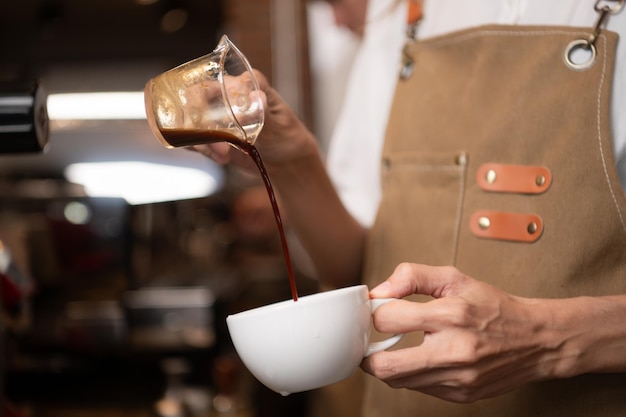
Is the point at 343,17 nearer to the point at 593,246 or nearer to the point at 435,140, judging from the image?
the point at 435,140

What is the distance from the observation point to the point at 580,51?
0.85 metres

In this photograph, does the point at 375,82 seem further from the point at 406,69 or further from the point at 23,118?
the point at 23,118

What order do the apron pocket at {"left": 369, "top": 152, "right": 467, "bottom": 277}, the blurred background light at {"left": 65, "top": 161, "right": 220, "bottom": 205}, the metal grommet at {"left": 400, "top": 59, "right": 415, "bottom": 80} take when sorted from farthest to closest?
the blurred background light at {"left": 65, "top": 161, "right": 220, "bottom": 205}
the metal grommet at {"left": 400, "top": 59, "right": 415, "bottom": 80}
the apron pocket at {"left": 369, "top": 152, "right": 467, "bottom": 277}

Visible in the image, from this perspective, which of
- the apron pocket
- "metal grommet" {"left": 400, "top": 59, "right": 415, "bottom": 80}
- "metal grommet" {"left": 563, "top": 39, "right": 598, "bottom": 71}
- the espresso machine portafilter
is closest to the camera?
the espresso machine portafilter

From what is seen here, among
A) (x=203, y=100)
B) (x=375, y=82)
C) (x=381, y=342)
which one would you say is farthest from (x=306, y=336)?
(x=375, y=82)

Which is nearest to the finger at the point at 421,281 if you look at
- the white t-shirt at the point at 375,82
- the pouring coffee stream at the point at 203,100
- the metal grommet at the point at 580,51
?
the pouring coffee stream at the point at 203,100

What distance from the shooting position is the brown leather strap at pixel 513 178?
2.79ft

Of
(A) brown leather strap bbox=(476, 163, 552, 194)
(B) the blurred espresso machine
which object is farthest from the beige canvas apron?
(B) the blurred espresso machine

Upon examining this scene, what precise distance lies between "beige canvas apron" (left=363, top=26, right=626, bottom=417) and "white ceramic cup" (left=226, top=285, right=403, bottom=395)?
0.29 metres

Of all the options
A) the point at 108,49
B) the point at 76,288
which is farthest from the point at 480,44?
the point at 108,49

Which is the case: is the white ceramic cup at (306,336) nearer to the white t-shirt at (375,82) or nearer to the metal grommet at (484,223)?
the metal grommet at (484,223)

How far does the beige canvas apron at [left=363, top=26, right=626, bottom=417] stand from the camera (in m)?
0.82

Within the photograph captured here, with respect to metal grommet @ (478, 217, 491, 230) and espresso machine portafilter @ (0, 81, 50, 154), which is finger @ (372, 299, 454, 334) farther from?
espresso machine portafilter @ (0, 81, 50, 154)

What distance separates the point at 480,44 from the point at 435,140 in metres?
0.15
